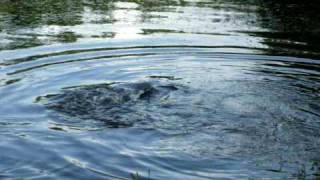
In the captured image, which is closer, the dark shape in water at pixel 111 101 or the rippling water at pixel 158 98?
the rippling water at pixel 158 98

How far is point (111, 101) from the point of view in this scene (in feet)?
33.9

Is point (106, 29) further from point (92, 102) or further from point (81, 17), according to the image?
point (92, 102)

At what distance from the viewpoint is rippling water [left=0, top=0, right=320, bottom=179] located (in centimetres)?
773

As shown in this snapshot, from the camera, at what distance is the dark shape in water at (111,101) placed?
9.51 metres

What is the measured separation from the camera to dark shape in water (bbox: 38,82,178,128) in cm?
951

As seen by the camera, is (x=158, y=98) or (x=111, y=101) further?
(x=158, y=98)

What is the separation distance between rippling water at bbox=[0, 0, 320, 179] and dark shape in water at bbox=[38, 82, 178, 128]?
20mm

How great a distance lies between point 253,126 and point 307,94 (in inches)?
91.4

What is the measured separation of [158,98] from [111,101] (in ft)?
2.88

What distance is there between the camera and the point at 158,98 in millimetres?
10648

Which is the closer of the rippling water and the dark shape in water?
the rippling water

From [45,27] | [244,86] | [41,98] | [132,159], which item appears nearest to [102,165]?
[132,159]

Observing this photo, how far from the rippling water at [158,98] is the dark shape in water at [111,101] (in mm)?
20

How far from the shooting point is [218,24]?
18.8 m
